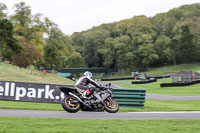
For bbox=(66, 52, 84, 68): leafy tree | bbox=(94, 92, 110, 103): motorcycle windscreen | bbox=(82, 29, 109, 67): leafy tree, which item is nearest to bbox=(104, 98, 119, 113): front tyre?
bbox=(94, 92, 110, 103): motorcycle windscreen

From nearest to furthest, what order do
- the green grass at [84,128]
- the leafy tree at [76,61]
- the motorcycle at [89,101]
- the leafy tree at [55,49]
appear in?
the green grass at [84,128] → the motorcycle at [89,101] → the leafy tree at [55,49] → the leafy tree at [76,61]

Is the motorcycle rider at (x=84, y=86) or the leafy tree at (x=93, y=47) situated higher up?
the leafy tree at (x=93, y=47)

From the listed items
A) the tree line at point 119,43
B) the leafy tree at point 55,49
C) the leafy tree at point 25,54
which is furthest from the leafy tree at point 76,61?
the leafy tree at point 25,54

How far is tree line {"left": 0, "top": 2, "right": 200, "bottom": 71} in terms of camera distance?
61.5 m

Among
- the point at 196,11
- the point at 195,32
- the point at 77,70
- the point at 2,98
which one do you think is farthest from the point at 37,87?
the point at 196,11

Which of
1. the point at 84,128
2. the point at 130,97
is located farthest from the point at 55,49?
the point at 84,128

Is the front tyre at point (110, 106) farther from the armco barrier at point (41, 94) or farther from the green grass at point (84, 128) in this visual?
the green grass at point (84, 128)

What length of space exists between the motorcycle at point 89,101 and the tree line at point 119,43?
43.8 m

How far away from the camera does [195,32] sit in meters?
85.1

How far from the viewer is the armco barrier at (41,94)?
14.3 m

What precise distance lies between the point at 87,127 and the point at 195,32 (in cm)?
8377

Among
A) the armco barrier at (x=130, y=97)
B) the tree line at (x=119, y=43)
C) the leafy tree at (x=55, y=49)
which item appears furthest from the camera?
the leafy tree at (x=55, y=49)

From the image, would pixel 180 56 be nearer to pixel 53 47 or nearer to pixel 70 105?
pixel 53 47

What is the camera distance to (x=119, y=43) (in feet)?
318
